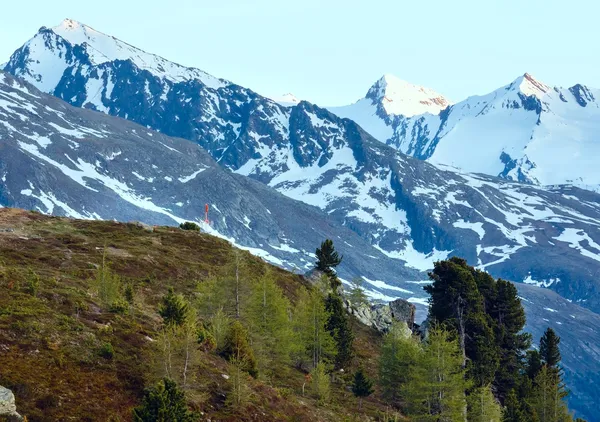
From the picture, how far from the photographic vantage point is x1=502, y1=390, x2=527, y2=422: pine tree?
7344 centimetres

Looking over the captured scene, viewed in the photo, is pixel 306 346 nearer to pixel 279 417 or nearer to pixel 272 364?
pixel 272 364

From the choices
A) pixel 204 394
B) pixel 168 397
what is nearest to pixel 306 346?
pixel 204 394

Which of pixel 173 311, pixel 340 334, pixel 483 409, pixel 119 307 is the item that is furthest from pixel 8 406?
pixel 340 334

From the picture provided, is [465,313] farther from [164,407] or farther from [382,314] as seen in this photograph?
[164,407]

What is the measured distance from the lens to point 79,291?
48.2 metres

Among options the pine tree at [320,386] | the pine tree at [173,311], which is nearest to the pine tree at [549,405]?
the pine tree at [320,386]

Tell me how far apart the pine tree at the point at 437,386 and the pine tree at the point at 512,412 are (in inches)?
621

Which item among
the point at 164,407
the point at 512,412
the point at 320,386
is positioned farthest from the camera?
the point at 512,412

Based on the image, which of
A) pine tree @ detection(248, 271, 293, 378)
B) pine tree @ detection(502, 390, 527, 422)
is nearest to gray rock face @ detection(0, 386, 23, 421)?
pine tree @ detection(248, 271, 293, 378)

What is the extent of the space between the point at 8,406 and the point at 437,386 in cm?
3708

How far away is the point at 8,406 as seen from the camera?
95.3 ft

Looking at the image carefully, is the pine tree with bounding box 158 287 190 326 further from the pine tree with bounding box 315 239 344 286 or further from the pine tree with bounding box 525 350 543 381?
the pine tree with bounding box 525 350 543 381

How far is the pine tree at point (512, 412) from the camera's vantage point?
73438 millimetres

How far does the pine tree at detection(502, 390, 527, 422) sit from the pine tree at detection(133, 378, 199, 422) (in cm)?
4876
